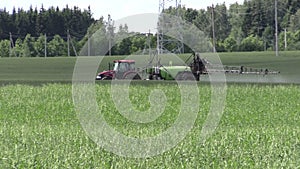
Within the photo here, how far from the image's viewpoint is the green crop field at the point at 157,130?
9.48 m

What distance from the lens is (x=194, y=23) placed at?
357ft

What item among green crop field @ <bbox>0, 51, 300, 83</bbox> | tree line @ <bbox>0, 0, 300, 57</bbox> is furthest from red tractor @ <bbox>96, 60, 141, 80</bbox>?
tree line @ <bbox>0, 0, 300, 57</bbox>

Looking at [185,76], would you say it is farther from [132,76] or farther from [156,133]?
[156,133]

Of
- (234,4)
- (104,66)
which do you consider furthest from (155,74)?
(234,4)

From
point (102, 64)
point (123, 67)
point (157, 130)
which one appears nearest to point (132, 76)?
point (123, 67)

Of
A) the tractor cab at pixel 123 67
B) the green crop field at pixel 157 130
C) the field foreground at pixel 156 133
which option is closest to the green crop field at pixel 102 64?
the tractor cab at pixel 123 67

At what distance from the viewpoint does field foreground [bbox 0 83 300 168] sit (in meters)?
9.35

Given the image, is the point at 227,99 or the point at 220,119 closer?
the point at 220,119

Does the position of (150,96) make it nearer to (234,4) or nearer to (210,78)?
(210,78)

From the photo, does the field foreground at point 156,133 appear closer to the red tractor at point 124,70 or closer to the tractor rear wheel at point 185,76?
the tractor rear wheel at point 185,76

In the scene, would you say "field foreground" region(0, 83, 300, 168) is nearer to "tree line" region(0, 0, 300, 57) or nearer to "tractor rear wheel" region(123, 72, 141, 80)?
"tractor rear wheel" region(123, 72, 141, 80)

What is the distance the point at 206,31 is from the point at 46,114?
9006 centimetres

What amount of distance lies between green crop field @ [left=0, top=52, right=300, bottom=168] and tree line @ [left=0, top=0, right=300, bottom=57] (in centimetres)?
6536

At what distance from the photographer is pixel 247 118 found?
63.2 feet
